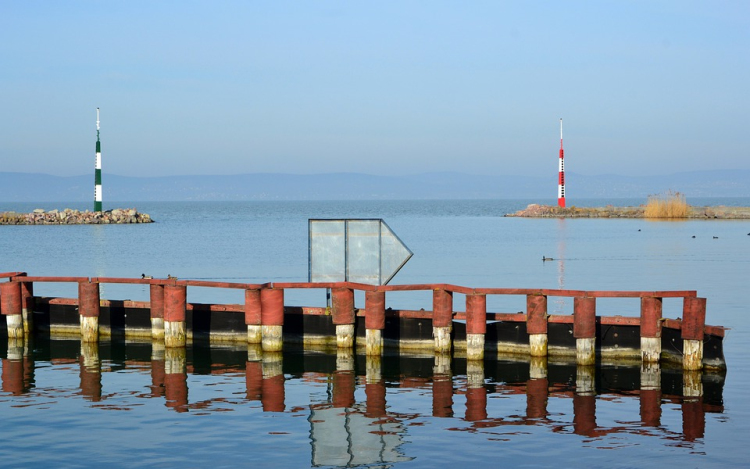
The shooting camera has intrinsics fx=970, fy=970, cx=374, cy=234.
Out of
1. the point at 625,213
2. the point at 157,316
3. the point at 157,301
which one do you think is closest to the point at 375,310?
the point at 157,301

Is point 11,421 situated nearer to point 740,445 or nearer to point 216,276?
point 740,445

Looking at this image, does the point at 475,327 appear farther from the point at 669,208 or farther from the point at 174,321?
the point at 669,208

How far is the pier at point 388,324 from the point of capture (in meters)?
24.6

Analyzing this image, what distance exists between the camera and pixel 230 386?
24.1 m

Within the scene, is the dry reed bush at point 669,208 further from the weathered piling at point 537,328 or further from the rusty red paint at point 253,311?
the rusty red paint at point 253,311

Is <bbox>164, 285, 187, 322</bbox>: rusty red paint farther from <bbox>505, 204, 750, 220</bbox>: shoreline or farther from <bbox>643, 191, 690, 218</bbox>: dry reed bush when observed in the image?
<bbox>505, 204, 750, 220</bbox>: shoreline

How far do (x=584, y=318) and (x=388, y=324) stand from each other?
5.86m

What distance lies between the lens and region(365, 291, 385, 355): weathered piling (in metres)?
26.5

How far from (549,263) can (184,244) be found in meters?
43.4

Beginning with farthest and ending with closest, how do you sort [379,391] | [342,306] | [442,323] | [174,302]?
1. [174,302]
2. [342,306]
3. [442,323]
4. [379,391]

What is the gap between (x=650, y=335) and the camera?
24.7 metres

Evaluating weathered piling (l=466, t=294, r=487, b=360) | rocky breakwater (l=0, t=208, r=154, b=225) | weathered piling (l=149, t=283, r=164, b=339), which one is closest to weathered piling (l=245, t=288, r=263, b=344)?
weathered piling (l=149, t=283, r=164, b=339)

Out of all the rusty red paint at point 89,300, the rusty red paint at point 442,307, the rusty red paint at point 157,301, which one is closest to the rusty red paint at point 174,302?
the rusty red paint at point 157,301

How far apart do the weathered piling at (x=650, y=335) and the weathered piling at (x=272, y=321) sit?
985cm
